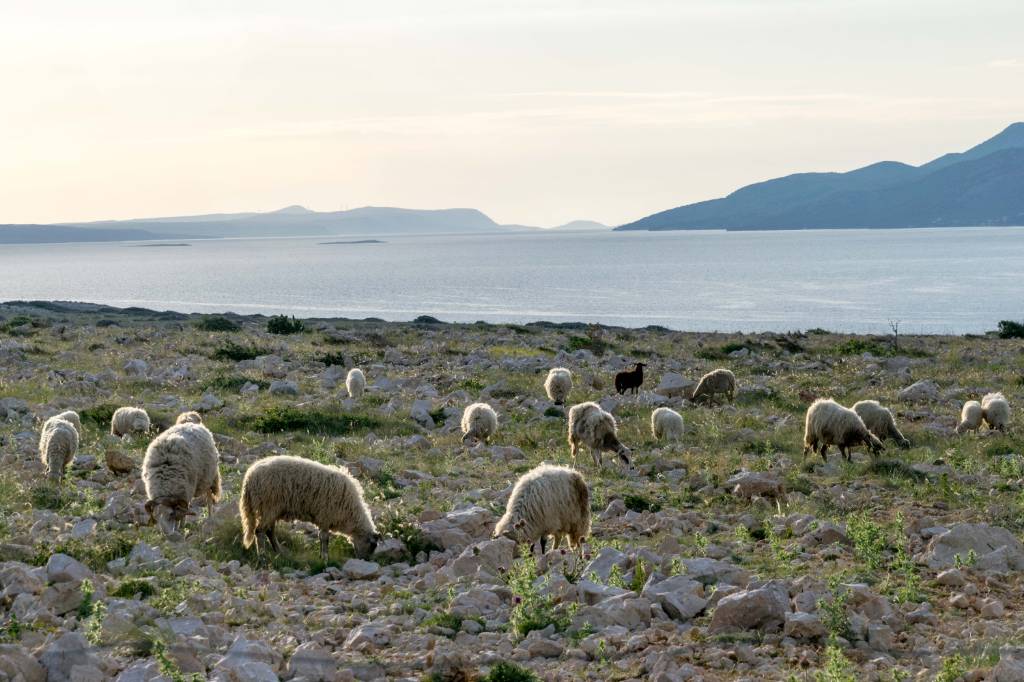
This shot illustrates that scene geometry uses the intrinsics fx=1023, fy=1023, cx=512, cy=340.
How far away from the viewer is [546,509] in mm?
10555

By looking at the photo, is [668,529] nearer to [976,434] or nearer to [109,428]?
[976,434]

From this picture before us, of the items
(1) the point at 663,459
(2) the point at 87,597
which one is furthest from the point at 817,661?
(1) the point at 663,459

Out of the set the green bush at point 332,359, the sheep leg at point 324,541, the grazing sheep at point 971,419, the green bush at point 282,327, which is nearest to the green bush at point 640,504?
the sheep leg at point 324,541

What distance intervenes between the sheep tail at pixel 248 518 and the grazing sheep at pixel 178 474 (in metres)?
0.95

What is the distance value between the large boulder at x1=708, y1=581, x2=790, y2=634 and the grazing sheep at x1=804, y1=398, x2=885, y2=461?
8.87 metres

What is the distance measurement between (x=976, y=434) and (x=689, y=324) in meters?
59.5

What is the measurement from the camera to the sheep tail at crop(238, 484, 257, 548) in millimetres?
10383

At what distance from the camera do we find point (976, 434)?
60.1 feet

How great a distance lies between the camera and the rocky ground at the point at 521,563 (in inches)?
290

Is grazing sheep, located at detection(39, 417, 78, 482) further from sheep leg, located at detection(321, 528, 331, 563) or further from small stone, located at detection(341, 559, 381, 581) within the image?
small stone, located at detection(341, 559, 381, 581)

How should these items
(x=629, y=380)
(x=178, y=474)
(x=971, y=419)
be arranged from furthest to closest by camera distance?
(x=629, y=380), (x=971, y=419), (x=178, y=474)

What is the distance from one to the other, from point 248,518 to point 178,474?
1332 mm

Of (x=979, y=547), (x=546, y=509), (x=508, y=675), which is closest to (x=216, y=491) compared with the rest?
(x=546, y=509)

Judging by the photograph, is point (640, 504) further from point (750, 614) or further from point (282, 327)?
point (282, 327)
